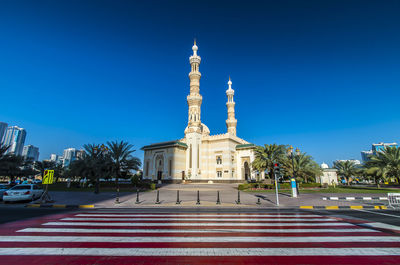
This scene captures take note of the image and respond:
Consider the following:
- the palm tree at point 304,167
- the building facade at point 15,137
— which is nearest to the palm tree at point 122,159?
the palm tree at point 304,167

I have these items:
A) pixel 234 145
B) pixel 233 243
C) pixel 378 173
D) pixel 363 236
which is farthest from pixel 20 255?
pixel 234 145

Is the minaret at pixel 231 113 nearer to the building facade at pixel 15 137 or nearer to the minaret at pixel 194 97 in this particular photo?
the minaret at pixel 194 97

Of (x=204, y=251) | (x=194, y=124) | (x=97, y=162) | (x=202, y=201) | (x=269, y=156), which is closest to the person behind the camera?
(x=204, y=251)

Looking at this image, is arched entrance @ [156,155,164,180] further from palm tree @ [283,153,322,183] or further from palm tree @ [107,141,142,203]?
palm tree @ [283,153,322,183]

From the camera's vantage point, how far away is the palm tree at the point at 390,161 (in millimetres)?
22605

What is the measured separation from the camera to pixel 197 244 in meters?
4.79

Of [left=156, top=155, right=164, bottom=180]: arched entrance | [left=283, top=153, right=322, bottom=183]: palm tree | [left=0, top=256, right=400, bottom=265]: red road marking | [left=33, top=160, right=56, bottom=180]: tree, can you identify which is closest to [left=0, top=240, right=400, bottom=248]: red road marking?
[left=0, top=256, right=400, bottom=265]: red road marking

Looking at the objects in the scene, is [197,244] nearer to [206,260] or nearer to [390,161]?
[206,260]

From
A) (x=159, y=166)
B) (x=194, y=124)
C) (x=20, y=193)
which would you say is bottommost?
(x=20, y=193)

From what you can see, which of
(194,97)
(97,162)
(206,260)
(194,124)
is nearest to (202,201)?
(206,260)

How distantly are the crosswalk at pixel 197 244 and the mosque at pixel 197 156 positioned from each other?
123 feet

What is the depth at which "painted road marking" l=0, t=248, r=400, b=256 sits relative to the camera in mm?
4160

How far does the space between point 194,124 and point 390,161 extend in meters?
33.6

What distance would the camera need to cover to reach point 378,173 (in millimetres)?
22812
